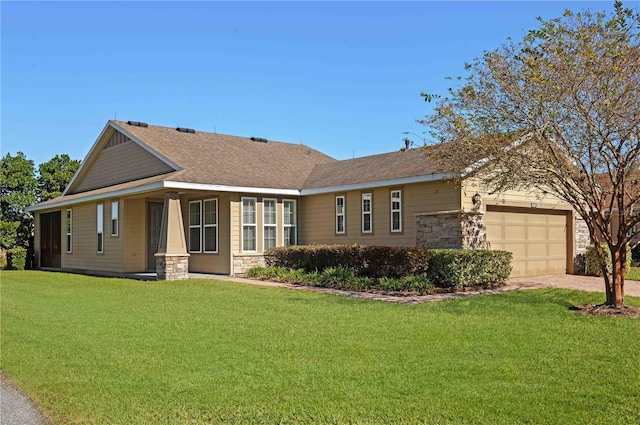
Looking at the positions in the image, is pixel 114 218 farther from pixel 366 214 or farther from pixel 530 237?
pixel 530 237

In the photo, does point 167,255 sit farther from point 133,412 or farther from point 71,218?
point 133,412

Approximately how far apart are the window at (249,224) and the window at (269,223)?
36cm

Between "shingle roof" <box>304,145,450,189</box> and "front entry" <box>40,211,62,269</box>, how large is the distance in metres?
13.5

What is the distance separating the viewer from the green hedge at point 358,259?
1468cm

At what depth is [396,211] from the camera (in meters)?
17.7

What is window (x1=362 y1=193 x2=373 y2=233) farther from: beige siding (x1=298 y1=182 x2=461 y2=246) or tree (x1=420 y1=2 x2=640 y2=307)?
tree (x1=420 y1=2 x2=640 y2=307)

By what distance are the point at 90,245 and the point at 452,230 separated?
14.9m

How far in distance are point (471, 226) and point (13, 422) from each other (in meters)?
12.6

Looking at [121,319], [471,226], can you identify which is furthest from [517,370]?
[471,226]

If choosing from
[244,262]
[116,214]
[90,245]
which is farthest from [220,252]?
[90,245]

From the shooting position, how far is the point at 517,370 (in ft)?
21.0

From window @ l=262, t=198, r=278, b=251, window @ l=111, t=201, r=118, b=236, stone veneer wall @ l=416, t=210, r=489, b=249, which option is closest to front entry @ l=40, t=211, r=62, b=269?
window @ l=111, t=201, r=118, b=236

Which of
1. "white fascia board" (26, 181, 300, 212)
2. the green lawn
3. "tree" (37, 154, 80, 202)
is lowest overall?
the green lawn

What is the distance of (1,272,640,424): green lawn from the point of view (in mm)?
5203
